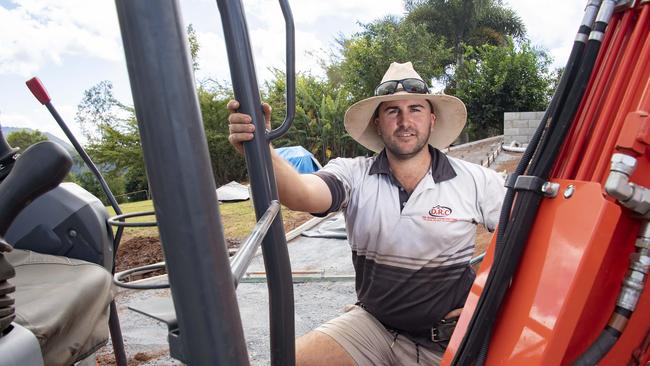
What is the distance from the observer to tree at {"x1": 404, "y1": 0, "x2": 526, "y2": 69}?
24.1m

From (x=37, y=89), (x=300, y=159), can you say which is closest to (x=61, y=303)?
(x=37, y=89)

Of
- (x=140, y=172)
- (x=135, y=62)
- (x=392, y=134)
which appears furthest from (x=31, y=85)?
(x=140, y=172)

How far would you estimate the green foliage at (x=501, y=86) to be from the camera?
18.5 meters

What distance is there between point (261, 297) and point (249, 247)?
3489mm

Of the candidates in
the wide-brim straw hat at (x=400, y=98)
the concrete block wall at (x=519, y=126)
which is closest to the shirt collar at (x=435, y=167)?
the wide-brim straw hat at (x=400, y=98)

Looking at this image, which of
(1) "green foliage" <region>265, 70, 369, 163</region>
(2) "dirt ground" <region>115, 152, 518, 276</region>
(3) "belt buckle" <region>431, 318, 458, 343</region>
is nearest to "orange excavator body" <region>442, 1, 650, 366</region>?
(3) "belt buckle" <region>431, 318, 458, 343</region>

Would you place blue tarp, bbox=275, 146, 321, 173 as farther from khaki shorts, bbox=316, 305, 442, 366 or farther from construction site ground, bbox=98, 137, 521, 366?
khaki shorts, bbox=316, 305, 442, 366

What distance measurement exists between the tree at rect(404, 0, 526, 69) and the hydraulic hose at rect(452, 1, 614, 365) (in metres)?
23.9

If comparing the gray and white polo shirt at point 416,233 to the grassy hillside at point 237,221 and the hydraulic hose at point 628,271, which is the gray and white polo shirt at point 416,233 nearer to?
the hydraulic hose at point 628,271

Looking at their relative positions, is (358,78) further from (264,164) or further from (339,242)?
(264,164)

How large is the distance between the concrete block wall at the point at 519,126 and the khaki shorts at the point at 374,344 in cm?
1453

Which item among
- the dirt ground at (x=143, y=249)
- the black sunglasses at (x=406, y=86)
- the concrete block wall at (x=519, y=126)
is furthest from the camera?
the concrete block wall at (x=519, y=126)

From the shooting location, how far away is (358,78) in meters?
19.3

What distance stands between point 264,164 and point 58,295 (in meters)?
0.64
